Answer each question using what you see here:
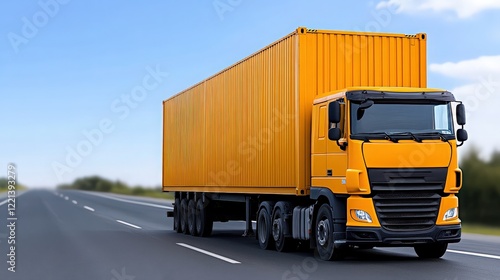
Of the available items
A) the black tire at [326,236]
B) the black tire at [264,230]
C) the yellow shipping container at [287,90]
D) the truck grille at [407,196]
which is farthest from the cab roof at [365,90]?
the black tire at [264,230]

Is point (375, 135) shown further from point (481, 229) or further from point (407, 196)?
point (481, 229)

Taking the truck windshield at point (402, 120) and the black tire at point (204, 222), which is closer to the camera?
the truck windshield at point (402, 120)

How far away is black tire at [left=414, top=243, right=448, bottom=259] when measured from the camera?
1447 centimetres

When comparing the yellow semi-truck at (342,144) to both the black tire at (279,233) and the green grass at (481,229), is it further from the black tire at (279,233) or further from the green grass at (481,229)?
the green grass at (481,229)

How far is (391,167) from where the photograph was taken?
13.2 metres

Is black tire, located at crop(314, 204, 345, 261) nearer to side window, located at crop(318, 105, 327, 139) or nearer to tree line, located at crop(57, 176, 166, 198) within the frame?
side window, located at crop(318, 105, 327, 139)

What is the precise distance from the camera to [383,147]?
522 inches

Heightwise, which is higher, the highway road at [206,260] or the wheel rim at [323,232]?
the wheel rim at [323,232]

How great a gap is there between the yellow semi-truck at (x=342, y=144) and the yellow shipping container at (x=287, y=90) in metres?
0.02

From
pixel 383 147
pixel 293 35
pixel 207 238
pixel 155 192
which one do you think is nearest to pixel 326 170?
pixel 383 147

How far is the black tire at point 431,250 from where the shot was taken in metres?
14.5

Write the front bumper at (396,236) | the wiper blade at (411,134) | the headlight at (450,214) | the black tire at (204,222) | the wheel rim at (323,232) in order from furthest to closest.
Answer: the black tire at (204,222)
the wheel rim at (323,232)
the headlight at (450,214)
the wiper blade at (411,134)
the front bumper at (396,236)

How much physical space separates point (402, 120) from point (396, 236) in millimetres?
1911

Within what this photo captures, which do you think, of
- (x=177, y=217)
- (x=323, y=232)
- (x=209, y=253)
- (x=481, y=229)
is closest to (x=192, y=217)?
(x=177, y=217)
